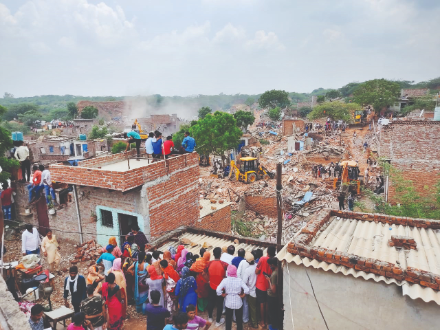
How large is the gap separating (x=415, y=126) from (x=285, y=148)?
21.9 meters

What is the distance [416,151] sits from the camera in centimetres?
1437

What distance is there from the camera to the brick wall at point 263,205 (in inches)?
778

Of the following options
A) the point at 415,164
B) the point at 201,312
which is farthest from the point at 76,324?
the point at 415,164

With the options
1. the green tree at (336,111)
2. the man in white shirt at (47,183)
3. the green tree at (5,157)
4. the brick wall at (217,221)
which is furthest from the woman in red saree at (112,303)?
the green tree at (336,111)

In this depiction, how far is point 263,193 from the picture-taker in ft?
67.6

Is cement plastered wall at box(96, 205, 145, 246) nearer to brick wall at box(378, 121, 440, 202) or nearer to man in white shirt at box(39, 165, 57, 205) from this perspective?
man in white shirt at box(39, 165, 57, 205)

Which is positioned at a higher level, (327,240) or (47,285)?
(327,240)

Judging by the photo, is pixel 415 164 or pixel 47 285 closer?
pixel 47 285

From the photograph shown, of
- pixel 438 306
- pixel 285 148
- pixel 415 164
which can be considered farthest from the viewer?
pixel 285 148

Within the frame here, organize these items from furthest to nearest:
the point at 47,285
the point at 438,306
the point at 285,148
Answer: the point at 285,148, the point at 47,285, the point at 438,306

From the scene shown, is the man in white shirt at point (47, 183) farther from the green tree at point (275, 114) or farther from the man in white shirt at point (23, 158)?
the green tree at point (275, 114)

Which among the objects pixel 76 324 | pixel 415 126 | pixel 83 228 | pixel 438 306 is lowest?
pixel 83 228

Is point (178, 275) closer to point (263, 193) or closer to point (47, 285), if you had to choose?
point (47, 285)

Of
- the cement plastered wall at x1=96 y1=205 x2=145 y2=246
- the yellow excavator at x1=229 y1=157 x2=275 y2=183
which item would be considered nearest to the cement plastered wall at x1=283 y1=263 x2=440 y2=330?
the cement plastered wall at x1=96 y1=205 x2=145 y2=246
